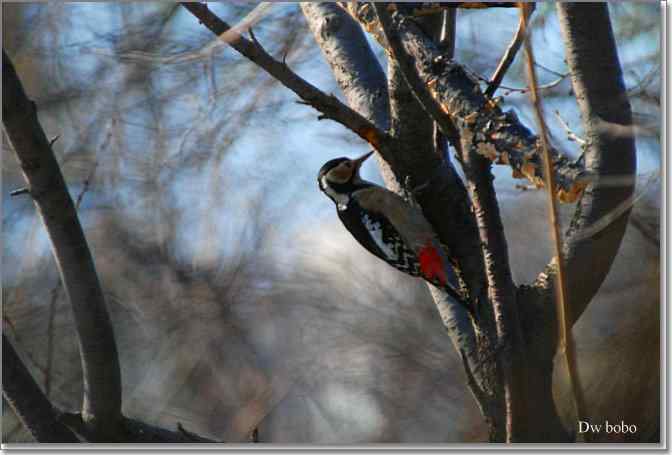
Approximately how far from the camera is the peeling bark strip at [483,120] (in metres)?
1.82

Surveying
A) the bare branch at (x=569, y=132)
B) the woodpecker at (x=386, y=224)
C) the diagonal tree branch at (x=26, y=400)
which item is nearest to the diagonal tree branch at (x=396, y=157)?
the woodpecker at (x=386, y=224)

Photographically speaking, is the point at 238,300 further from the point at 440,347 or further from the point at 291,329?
the point at 440,347

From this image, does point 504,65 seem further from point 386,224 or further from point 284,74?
point 386,224

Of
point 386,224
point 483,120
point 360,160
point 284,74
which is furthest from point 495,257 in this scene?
point 360,160

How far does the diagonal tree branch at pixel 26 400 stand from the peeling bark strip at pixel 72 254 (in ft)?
0.43

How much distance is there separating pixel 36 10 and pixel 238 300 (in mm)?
1088

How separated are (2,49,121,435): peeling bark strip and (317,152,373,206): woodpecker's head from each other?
2.93 ft

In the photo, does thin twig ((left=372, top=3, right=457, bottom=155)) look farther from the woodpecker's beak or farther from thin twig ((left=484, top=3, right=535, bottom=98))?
the woodpecker's beak

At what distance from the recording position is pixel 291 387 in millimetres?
2574

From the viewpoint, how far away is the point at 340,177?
279 cm

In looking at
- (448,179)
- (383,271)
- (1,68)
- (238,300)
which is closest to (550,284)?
(448,179)

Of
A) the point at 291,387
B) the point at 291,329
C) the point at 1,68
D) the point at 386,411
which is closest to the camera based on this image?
the point at 1,68

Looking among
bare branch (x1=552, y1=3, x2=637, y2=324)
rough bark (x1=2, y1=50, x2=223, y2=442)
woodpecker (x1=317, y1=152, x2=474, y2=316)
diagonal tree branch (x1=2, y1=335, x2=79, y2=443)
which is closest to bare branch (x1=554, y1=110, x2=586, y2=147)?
bare branch (x1=552, y1=3, x2=637, y2=324)

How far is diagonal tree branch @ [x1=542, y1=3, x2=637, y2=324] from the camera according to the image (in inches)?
72.3
